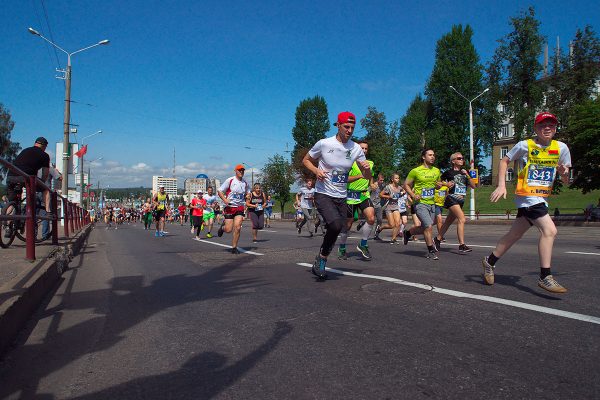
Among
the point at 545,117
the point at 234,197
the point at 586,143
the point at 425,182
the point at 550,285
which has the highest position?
the point at 586,143

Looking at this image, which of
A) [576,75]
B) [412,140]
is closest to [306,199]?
[576,75]

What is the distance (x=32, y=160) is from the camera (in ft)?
30.5

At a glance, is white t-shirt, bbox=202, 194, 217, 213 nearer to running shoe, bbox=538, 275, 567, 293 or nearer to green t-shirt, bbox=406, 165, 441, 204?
green t-shirt, bbox=406, 165, 441, 204

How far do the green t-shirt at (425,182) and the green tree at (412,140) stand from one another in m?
48.3

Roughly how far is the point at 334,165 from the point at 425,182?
2.99 metres

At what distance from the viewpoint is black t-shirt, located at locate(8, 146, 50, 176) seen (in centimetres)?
917

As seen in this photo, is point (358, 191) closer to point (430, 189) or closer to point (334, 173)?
point (430, 189)

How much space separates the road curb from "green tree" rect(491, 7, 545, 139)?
41778 mm

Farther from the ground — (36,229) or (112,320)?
(36,229)

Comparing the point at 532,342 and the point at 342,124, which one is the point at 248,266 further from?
the point at 532,342

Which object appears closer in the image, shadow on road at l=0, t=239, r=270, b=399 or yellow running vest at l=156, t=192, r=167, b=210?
shadow on road at l=0, t=239, r=270, b=399

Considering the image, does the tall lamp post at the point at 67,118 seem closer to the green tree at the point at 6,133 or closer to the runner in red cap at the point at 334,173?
the runner in red cap at the point at 334,173

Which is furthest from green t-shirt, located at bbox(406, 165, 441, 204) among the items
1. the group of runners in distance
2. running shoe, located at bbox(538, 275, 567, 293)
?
running shoe, located at bbox(538, 275, 567, 293)

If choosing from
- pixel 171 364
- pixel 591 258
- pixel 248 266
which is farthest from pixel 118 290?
pixel 591 258
